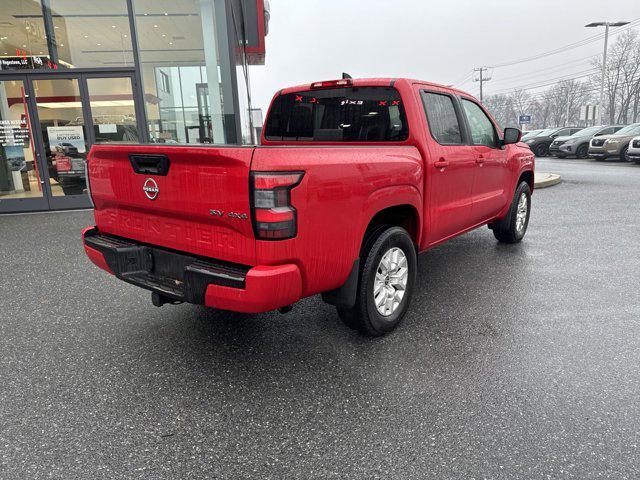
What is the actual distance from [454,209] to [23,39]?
10.3 meters

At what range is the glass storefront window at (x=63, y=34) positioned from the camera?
10.1m

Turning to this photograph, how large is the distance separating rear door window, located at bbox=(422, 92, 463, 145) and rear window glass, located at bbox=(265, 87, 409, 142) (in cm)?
32

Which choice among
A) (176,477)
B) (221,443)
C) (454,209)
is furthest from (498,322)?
(176,477)

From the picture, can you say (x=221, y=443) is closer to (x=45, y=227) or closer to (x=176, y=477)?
(x=176, y=477)

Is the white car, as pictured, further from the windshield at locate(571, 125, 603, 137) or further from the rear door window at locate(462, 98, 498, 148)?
the rear door window at locate(462, 98, 498, 148)

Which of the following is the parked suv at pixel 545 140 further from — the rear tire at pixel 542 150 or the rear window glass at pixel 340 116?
the rear window glass at pixel 340 116

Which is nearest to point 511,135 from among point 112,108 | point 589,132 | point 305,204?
point 305,204

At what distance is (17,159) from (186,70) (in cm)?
423

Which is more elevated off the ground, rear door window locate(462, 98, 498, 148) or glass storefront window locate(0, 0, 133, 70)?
glass storefront window locate(0, 0, 133, 70)

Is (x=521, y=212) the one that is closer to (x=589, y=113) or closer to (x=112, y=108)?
(x=112, y=108)

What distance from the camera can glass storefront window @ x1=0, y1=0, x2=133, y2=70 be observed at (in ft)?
33.0

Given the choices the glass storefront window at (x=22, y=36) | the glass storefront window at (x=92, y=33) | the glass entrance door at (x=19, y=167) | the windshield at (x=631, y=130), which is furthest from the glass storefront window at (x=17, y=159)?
the windshield at (x=631, y=130)

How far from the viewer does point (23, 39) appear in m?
10.1

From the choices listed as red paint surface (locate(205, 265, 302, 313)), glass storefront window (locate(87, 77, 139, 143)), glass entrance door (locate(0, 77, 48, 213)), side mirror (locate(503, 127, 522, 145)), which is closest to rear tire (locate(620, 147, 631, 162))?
side mirror (locate(503, 127, 522, 145))
